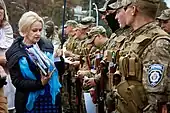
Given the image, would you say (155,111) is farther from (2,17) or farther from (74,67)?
(74,67)

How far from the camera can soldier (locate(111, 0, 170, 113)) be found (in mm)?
3586

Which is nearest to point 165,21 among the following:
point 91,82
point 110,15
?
point 110,15

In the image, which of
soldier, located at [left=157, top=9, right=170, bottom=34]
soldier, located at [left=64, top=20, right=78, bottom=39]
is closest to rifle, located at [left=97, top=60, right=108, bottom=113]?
soldier, located at [left=157, top=9, right=170, bottom=34]

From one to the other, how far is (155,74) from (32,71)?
1.78m

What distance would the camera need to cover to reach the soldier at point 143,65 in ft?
11.8

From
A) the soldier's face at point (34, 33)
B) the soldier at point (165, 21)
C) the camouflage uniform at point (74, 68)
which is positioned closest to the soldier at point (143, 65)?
the soldier's face at point (34, 33)

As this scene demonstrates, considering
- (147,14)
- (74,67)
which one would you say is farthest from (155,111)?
(74,67)

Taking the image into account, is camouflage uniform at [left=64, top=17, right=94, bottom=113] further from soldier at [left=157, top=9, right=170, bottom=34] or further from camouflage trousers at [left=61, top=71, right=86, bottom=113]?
soldier at [left=157, top=9, right=170, bottom=34]

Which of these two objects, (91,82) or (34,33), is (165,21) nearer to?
(91,82)

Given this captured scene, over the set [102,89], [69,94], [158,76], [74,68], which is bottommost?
[69,94]

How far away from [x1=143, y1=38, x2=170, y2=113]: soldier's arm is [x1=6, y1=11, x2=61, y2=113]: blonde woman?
160 centimetres

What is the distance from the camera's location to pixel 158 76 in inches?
140

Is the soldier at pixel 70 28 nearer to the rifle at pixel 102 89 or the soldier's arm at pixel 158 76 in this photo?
the rifle at pixel 102 89

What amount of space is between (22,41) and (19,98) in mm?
688
